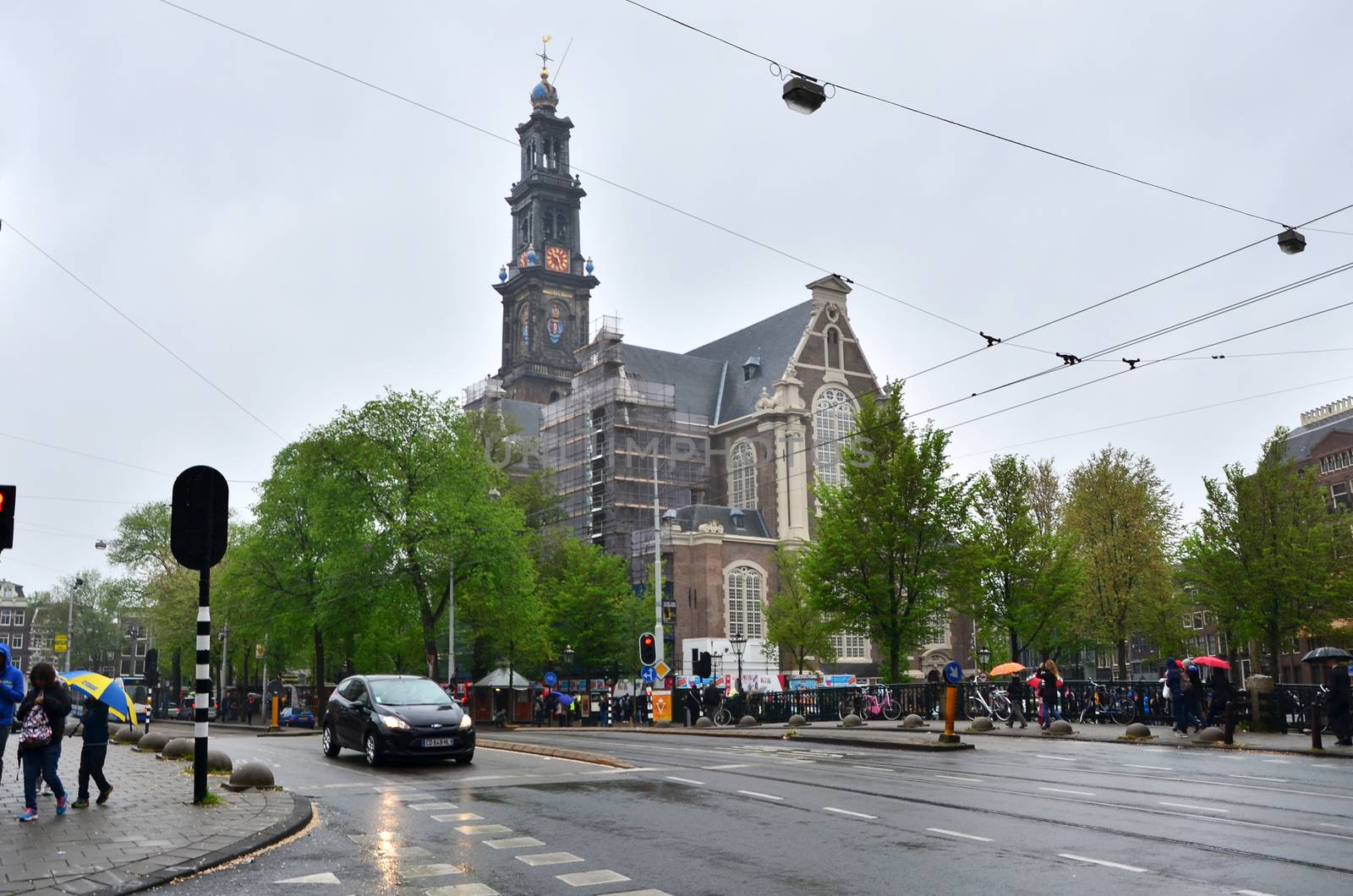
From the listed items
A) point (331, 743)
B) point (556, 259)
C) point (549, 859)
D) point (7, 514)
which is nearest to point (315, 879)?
point (549, 859)

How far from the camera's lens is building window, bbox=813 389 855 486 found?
7331 centimetres

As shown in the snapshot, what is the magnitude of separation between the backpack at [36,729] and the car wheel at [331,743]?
25.3ft

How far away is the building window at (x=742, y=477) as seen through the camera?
73.9 m

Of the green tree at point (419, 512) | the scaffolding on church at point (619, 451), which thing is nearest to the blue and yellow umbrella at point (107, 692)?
the green tree at point (419, 512)

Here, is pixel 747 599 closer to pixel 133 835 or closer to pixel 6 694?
pixel 6 694

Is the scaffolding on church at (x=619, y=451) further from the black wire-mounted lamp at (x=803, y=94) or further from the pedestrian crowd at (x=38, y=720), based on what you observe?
the pedestrian crowd at (x=38, y=720)

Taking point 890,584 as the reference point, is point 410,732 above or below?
below

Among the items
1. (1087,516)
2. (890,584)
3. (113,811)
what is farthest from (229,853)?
(1087,516)

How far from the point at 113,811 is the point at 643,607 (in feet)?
172

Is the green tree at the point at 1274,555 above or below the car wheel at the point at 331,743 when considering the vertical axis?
above

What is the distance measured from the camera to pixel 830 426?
7550 cm

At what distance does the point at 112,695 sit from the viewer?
1145cm

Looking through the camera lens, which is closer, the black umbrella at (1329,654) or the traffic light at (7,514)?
the traffic light at (7,514)

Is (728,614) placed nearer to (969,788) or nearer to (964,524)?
(964,524)
